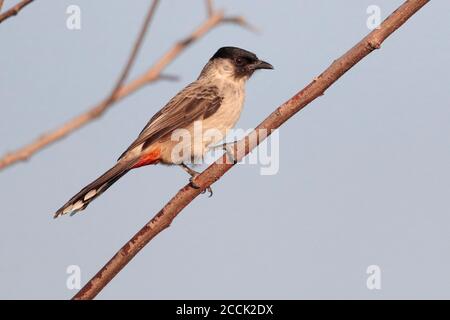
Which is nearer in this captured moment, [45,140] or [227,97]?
[45,140]

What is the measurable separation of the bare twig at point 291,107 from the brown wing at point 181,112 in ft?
7.66

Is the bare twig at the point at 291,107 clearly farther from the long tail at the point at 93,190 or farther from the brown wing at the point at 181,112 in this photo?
the brown wing at the point at 181,112

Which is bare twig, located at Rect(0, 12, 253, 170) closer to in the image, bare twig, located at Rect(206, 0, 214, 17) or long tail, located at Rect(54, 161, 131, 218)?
bare twig, located at Rect(206, 0, 214, 17)

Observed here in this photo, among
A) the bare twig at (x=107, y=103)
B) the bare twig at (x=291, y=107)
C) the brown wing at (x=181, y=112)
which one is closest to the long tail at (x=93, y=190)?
the brown wing at (x=181, y=112)

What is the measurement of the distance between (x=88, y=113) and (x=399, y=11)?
2126 millimetres

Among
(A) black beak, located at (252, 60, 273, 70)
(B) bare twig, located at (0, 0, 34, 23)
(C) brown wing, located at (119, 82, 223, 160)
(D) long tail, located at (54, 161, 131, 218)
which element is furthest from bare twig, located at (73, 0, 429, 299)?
(A) black beak, located at (252, 60, 273, 70)

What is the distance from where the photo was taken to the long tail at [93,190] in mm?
4727

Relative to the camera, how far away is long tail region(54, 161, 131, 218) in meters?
4.73

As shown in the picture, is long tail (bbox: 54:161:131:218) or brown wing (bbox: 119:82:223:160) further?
brown wing (bbox: 119:82:223:160)

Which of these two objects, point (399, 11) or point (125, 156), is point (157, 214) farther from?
point (125, 156)

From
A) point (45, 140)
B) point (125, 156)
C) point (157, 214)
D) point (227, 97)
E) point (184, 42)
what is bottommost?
point (45, 140)

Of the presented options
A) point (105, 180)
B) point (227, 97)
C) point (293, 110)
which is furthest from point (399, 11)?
point (227, 97)

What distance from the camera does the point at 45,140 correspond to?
1202 mm

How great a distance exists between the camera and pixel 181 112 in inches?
235
